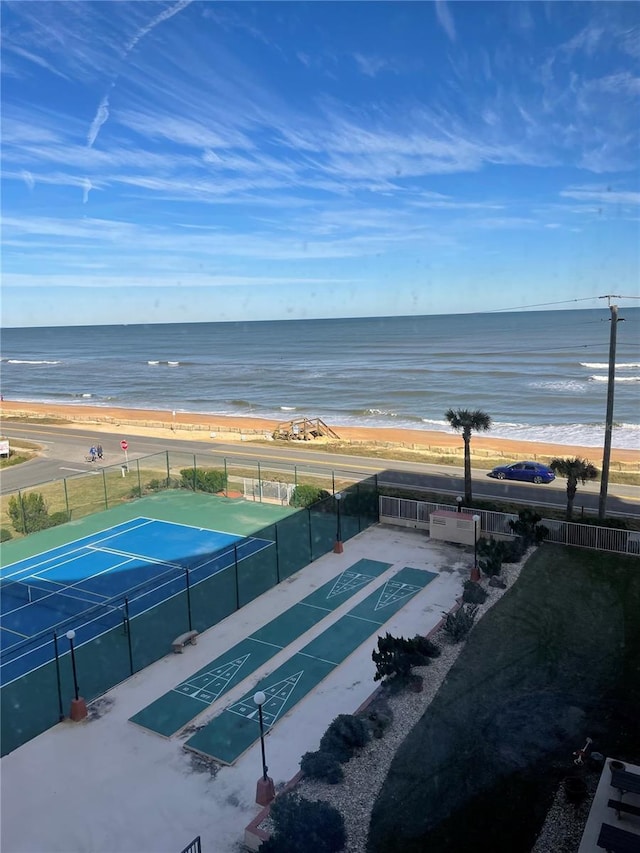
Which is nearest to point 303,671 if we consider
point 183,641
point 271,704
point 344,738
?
point 271,704

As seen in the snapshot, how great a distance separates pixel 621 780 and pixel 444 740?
3.21 metres

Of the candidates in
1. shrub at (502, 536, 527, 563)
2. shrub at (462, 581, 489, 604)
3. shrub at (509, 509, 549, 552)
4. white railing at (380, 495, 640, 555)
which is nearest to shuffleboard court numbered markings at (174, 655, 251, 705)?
shrub at (462, 581, 489, 604)

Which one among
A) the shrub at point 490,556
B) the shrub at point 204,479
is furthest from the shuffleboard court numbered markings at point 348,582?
the shrub at point 204,479

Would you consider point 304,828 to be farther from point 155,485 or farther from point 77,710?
point 155,485

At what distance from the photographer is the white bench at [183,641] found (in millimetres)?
16406

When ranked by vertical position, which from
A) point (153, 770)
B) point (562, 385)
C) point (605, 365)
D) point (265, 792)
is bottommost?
point (153, 770)

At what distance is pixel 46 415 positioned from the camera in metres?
64.4

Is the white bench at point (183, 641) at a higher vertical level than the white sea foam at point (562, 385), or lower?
lower

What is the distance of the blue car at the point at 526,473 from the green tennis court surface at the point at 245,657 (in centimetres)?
1513

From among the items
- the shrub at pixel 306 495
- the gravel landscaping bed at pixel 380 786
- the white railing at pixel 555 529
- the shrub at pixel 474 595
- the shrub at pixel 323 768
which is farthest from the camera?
the shrub at pixel 306 495

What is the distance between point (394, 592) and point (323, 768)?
28.1 ft

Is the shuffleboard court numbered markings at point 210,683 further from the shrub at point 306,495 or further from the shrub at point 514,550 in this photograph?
the shrub at point 306,495

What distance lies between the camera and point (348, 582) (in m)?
20.4

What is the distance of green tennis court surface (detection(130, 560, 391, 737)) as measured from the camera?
1389cm
